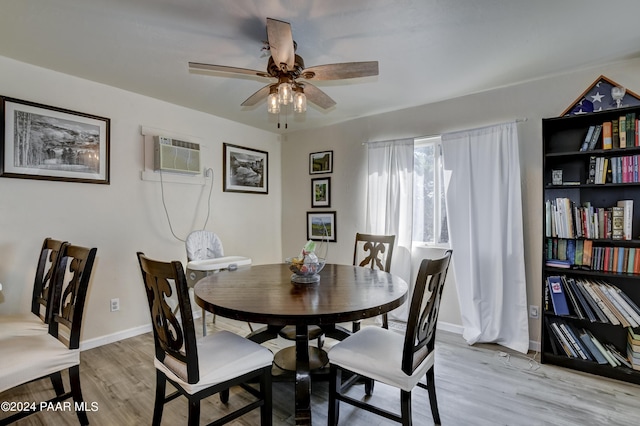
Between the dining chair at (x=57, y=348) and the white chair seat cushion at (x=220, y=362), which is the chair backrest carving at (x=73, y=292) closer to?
the dining chair at (x=57, y=348)

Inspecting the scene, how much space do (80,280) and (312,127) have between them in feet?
10.4

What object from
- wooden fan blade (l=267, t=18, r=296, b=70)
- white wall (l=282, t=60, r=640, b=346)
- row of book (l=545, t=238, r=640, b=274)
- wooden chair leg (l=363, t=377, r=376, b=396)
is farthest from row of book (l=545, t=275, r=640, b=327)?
wooden fan blade (l=267, t=18, r=296, b=70)

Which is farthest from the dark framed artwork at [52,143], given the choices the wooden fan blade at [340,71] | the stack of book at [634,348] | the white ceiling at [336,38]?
the stack of book at [634,348]

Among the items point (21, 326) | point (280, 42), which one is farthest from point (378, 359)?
point (21, 326)

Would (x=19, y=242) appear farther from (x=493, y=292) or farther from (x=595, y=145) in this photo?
(x=595, y=145)

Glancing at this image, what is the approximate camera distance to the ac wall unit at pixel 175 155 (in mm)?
3156

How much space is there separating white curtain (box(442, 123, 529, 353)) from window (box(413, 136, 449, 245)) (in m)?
0.17

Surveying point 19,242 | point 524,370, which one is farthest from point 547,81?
point 19,242

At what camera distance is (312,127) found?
424cm

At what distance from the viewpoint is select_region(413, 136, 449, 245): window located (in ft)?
10.9

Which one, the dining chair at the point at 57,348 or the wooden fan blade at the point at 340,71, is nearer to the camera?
the dining chair at the point at 57,348

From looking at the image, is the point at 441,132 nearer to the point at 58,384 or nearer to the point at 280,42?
the point at 280,42

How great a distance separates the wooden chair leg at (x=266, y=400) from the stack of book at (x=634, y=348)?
2.56 metres

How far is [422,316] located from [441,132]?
2310 millimetres
